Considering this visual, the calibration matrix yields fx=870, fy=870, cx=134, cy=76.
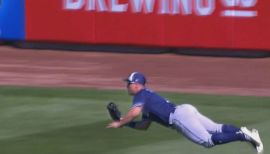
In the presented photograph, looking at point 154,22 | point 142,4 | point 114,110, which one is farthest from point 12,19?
point 114,110

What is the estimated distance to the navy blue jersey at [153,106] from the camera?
9156 millimetres

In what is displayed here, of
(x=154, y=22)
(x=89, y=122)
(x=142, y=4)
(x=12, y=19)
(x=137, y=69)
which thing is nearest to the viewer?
(x=89, y=122)

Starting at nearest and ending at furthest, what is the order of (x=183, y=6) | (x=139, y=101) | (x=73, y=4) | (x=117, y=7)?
(x=139, y=101), (x=183, y=6), (x=117, y=7), (x=73, y=4)

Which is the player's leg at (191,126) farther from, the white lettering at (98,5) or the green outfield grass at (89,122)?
the white lettering at (98,5)

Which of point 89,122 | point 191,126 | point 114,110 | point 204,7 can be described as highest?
point 204,7

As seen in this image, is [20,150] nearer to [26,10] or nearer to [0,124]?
[0,124]

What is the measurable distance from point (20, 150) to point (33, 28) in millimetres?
12534

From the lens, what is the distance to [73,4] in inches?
878

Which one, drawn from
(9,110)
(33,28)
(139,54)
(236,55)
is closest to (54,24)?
(33,28)

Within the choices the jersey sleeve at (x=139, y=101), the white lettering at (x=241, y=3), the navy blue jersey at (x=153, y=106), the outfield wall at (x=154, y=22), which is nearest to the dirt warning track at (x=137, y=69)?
the outfield wall at (x=154, y=22)

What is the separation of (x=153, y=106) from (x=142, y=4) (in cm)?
1244

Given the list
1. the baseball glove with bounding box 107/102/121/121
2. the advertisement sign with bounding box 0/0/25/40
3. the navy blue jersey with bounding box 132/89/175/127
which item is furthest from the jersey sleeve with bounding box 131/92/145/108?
the advertisement sign with bounding box 0/0/25/40

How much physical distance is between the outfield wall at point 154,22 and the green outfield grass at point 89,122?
5443 mm

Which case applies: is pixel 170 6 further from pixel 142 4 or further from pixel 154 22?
pixel 142 4
